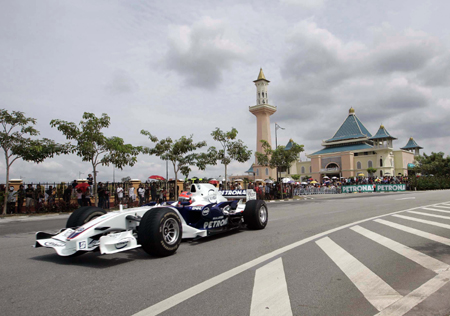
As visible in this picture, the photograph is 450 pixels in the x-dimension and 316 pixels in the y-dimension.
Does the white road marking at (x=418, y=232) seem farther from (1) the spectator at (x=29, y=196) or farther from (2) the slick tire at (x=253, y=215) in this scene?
(1) the spectator at (x=29, y=196)

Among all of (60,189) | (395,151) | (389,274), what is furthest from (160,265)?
(395,151)

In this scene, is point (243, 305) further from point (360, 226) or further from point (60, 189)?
point (60, 189)

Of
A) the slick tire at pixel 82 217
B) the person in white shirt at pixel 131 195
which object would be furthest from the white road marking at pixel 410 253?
the person in white shirt at pixel 131 195

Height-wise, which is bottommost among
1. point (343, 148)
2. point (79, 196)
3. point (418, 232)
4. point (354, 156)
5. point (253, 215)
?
point (418, 232)

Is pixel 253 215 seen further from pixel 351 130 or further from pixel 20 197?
pixel 351 130

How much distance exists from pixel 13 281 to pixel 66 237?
3.45ft

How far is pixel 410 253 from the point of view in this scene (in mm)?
6059

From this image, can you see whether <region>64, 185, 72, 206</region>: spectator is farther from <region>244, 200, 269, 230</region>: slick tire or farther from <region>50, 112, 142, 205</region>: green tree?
<region>244, 200, 269, 230</region>: slick tire

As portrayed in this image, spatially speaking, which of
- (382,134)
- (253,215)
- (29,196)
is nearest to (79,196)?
(29,196)

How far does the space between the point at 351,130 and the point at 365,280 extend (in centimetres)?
8012

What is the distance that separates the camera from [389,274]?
15.6ft

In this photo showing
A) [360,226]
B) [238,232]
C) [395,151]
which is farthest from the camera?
[395,151]

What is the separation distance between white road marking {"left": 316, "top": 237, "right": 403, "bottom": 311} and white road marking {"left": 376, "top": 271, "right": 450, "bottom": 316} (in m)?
0.08

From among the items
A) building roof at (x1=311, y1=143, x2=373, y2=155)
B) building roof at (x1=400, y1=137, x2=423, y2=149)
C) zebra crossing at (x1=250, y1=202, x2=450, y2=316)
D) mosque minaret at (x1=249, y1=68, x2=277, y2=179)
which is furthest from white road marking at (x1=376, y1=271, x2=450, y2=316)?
building roof at (x1=400, y1=137, x2=423, y2=149)
